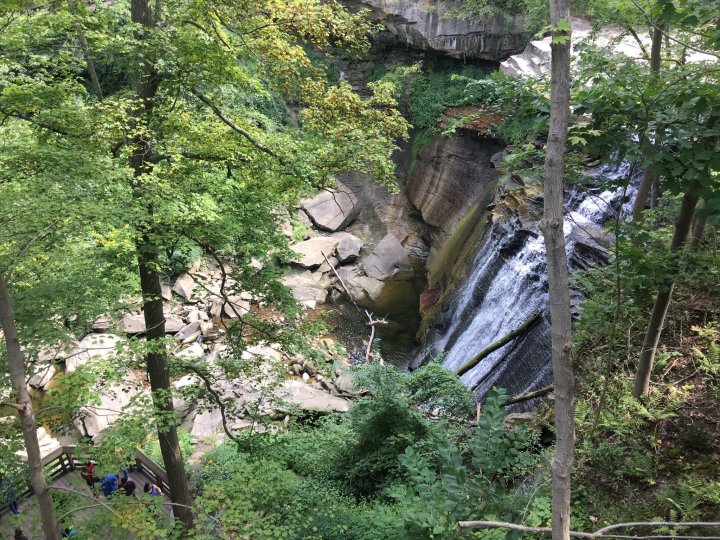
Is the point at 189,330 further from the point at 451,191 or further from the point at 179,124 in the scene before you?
the point at 451,191

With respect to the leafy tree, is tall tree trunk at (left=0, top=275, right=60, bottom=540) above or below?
below

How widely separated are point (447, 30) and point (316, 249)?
9779mm

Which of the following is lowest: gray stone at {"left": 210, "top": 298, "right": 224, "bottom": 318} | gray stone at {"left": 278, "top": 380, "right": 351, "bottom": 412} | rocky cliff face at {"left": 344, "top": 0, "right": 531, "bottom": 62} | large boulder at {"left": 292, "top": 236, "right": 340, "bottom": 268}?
gray stone at {"left": 278, "top": 380, "right": 351, "bottom": 412}

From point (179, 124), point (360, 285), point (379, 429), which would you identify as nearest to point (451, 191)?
point (360, 285)

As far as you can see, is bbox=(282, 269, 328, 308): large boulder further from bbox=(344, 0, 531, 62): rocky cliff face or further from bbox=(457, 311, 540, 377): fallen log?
bbox=(344, 0, 531, 62): rocky cliff face

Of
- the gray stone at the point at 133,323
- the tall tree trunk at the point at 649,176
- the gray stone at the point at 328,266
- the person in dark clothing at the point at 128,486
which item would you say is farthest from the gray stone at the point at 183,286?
the tall tree trunk at the point at 649,176

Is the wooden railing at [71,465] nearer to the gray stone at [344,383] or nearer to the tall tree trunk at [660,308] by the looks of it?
the gray stone at [344,383]

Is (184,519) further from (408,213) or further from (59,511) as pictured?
(408,213)

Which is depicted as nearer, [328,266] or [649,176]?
[649,176]

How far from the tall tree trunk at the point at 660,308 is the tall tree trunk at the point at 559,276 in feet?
5.84

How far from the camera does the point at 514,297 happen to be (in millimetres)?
11445

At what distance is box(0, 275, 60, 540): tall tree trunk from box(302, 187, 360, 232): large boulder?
15.8m

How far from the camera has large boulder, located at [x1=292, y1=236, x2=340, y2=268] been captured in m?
17.4

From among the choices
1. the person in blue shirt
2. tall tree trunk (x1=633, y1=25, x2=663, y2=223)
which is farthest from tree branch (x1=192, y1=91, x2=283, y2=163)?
the person in blue shirt
